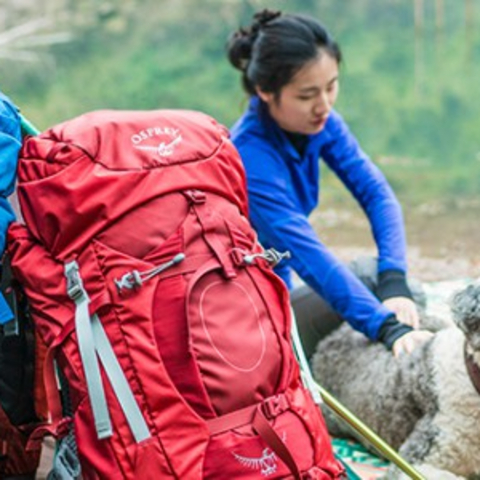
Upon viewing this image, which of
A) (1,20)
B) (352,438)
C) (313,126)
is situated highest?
(1,20)

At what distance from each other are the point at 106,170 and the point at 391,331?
141 cm

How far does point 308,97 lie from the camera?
11.0ft

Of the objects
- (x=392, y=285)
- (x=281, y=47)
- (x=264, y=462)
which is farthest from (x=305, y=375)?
(x=281, y=47)

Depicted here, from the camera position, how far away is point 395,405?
304 centimetres

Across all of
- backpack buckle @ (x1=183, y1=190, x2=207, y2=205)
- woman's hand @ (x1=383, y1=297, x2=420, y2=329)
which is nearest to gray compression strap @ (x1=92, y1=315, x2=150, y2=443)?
backpack buckle @ (x1=183, y1=190, x2=207, y2=205)

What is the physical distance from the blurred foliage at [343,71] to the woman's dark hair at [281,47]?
5.49 meters

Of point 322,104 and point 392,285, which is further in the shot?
point 392,285

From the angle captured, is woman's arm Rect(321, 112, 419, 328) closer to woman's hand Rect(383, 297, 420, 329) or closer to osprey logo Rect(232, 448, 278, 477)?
woman's hand Rect(383, 297, 420, 329)

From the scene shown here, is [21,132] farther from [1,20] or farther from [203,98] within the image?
[1,20]

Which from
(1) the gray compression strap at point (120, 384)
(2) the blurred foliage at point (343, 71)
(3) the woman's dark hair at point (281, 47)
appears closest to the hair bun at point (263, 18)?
(3) the woman's dark hair at point (281, 47)

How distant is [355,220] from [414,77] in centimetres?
462

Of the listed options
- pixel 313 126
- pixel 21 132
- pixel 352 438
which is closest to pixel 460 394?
pixel 352 438

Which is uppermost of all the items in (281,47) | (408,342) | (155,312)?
(281,47)

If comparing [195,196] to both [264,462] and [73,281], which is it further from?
[264,462]
